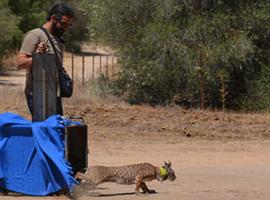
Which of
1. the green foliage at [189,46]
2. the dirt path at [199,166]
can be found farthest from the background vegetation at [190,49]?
the dirt path at [199,166]

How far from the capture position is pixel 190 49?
71.4 feet

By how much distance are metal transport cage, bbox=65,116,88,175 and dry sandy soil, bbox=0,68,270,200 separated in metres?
0.35

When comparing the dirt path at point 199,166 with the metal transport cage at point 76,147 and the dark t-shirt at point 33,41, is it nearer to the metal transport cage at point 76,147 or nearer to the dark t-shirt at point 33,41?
the metal transport cage at point 76,147

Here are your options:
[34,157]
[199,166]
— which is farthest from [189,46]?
[34,157]

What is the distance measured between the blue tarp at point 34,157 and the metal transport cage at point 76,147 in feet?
0.27

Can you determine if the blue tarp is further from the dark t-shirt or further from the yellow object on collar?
the yellow object on collar

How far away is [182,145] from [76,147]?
22.6 feet

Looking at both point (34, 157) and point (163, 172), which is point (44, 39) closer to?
point (34, 157)

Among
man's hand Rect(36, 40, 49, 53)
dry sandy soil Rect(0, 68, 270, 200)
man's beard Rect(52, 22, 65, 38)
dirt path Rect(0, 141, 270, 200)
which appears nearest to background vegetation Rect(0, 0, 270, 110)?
dry sandy soil Rect(0, 68, 270, 200)

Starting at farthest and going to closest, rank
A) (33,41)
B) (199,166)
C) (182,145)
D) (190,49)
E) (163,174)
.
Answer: (190,49), (182,145), (199,166), (163,174), (33,41)

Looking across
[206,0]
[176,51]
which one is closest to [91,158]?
[176,51]

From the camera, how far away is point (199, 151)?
14.9 metres

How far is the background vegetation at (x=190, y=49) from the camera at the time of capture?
21625 mm

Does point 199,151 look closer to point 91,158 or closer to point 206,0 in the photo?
point 91,158
